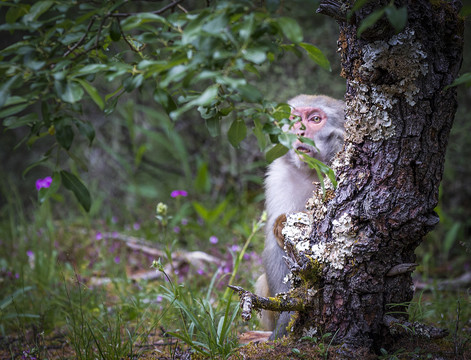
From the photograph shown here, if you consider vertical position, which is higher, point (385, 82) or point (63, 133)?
point (385, 82)

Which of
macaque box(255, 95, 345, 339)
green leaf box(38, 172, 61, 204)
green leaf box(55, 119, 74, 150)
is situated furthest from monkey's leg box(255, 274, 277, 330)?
green leaf box(55, 119, 74, 150)

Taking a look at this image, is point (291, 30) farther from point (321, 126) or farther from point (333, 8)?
point (321, 126)

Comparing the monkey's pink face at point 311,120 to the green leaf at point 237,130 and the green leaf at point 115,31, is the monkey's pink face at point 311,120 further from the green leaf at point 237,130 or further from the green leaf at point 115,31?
the green leaf at point 115,31

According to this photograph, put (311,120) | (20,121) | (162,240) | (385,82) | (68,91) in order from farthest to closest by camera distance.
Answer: (162,240) → (311,120) → (385,82) → (20,121) → (68,91)

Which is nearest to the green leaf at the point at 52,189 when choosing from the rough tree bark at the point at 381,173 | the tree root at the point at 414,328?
the rough tree bark at the point at 381,173

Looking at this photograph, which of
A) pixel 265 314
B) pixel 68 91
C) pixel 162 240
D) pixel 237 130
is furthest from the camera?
pixel 162 240

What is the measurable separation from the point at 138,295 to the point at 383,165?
6.78ft

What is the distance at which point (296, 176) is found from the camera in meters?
3.00

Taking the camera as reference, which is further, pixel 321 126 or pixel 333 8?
pixel 321 126

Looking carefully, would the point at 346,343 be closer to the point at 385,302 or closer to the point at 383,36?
the point at 385,302

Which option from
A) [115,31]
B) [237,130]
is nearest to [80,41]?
[115,31]

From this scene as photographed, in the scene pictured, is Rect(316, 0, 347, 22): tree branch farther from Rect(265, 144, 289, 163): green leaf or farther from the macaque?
the macaque

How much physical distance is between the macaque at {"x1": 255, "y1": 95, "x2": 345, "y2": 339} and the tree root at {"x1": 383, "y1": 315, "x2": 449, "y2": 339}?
788 mm

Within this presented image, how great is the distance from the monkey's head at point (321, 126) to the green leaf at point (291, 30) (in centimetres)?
152
